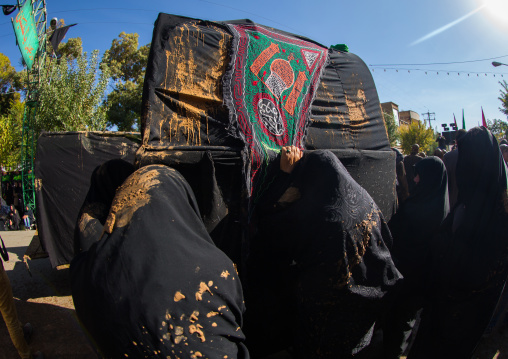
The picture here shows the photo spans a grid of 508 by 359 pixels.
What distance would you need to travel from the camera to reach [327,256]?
1607 millimetres

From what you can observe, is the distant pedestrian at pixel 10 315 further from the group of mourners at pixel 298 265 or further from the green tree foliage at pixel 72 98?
the green tree foliage at pixel 72 98

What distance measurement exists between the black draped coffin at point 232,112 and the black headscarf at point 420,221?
1.99ft

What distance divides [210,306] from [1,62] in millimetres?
30473

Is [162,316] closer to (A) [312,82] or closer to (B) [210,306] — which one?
(B) [210,306]

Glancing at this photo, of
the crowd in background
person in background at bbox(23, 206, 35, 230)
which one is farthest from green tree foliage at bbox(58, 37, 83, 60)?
person in background at bbox(23, 206, 35, 230)

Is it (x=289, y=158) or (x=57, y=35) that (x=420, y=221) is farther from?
(x=57, y=35)

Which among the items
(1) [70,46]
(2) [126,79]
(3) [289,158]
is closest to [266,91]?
(3) [289,158]

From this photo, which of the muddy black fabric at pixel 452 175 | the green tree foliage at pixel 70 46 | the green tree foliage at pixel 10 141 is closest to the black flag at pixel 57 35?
the green tree foliage at pixel 10 141

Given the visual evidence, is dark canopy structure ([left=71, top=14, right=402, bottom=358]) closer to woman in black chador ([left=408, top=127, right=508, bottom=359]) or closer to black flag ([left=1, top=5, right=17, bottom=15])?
woman in black chador ([left=408, top=127, right=508, bottom=359])

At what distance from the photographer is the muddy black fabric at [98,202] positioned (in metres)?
1.44

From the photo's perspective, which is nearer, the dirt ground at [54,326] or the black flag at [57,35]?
the dirt ground at [54,326]

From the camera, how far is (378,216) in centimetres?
179

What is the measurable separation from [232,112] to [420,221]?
193 centimetres

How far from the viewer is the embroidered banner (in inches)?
75.4
